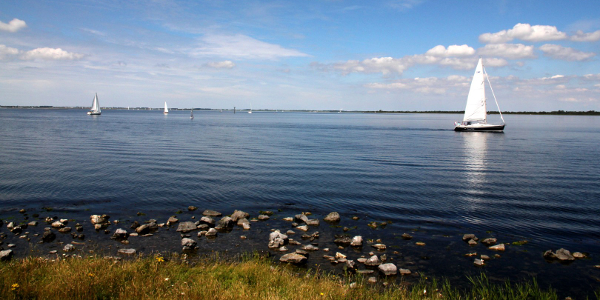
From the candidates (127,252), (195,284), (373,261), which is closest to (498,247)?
(373,261)

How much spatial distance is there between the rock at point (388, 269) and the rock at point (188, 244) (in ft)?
25.0

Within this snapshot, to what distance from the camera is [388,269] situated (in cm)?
1280

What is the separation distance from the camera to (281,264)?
1340 cm

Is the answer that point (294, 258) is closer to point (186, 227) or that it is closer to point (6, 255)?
point (186, 227)

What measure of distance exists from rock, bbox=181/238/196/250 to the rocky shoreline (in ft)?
0.13

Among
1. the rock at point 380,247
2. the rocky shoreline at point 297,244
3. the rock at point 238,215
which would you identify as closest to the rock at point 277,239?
the rocky shoreline at point 297,244

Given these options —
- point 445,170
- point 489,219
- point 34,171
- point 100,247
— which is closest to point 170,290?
point 100,247

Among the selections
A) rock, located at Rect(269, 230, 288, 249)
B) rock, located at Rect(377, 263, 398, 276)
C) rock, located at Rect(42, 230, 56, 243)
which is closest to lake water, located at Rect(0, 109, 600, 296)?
rock, located at Rect(42, 230, 56, 243)

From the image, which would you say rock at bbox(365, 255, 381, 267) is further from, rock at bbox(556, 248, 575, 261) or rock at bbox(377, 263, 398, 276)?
rock at bbox(556, 248, 575, 261)

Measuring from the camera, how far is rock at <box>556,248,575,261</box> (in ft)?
46.4

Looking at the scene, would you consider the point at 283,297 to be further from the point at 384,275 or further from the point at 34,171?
the point at 34,171

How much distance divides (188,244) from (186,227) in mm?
2342

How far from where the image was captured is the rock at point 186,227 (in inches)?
664

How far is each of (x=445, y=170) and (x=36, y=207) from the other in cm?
3353
